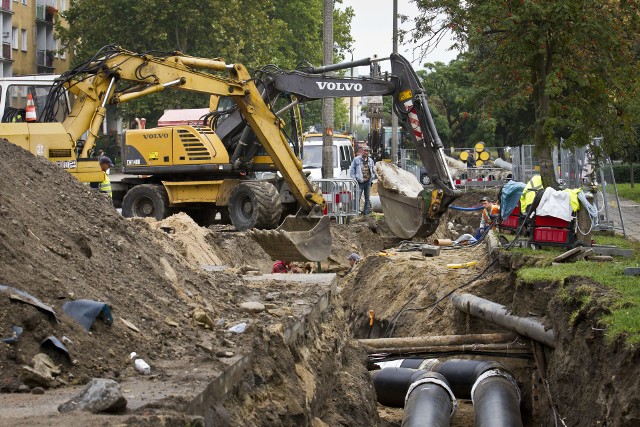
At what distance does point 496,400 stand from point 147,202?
11678 mm

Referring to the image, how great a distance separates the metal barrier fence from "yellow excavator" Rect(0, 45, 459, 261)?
3135mm

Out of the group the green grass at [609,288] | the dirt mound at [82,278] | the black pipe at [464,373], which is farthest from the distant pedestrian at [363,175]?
the dirt mound at [82,278]

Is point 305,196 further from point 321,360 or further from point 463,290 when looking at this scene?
point 321,360

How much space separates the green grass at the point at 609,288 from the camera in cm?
911

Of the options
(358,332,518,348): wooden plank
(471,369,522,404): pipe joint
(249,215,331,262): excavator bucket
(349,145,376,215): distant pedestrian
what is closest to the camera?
(471,369,522,404): pipe joint

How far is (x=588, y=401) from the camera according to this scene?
32.8 feet

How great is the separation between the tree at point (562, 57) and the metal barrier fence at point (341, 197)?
610cm

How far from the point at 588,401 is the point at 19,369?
6136 mm

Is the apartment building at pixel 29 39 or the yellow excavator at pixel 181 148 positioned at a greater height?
the apartment building at pixel 29 39

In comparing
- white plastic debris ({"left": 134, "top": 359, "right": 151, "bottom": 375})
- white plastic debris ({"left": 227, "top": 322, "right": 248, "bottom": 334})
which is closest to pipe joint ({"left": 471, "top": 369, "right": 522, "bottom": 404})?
white plastic debris ({"left": 227, "top": 322, "right": 248, "bottom": 334})

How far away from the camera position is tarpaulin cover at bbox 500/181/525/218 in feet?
57.8

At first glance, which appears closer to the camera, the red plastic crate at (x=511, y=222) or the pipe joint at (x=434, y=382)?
the pipe joint at (x=434, y=382)

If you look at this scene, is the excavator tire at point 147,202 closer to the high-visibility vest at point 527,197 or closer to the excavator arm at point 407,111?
the excavator arm at point 407,111

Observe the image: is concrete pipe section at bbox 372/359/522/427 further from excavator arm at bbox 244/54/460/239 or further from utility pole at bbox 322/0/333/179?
utility pole at bbox 322/0/333/179
